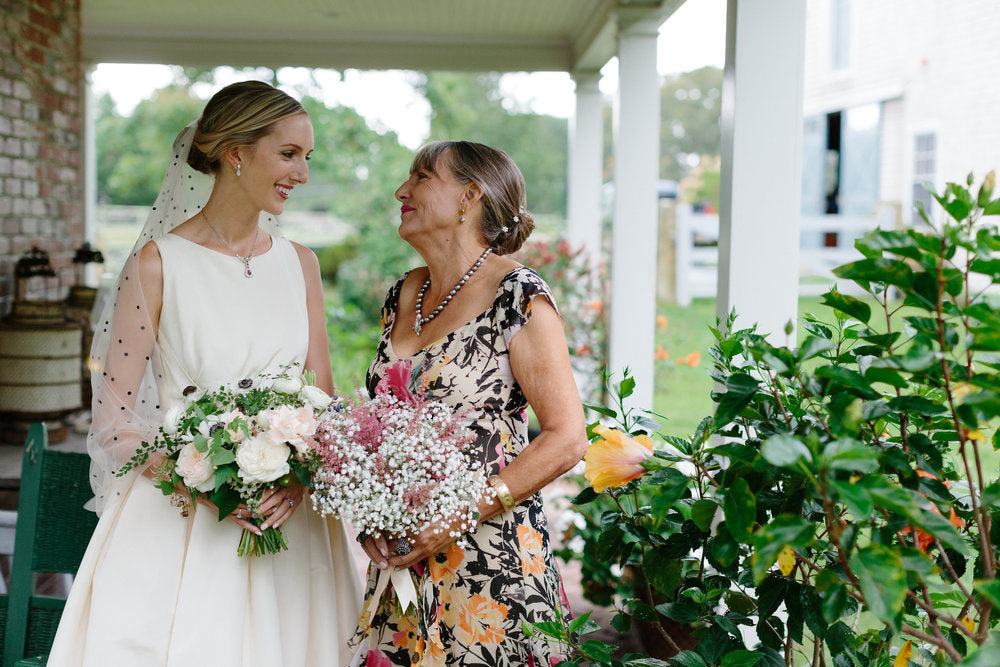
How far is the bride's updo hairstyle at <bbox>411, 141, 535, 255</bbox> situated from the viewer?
2.04 meters

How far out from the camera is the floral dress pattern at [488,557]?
1.88m

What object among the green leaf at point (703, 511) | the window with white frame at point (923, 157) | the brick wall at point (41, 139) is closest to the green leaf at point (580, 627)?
the green leaf at point (703, 511)

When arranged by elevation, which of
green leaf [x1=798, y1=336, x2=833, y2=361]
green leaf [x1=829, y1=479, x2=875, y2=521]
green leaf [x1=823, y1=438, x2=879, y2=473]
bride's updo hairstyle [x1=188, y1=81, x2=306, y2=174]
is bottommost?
green leaf [x1=829, y1=479, x2=875, y2=521]

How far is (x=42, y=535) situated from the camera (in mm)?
2191

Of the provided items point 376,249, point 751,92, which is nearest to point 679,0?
point 751,92

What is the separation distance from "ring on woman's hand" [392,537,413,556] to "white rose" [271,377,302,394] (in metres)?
0.38

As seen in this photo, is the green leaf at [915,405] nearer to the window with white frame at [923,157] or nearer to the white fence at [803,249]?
the white fence at [803,249]

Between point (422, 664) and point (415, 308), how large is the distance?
2.69ft

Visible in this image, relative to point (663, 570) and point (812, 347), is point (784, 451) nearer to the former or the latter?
point (812, 347)

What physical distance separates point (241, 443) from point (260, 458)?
5 cm

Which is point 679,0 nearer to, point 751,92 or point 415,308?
point 751,92

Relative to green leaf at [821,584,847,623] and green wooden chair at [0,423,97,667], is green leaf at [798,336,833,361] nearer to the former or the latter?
green leaf at [821,584,847,623]

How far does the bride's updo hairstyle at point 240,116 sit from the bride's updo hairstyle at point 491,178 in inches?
14.2

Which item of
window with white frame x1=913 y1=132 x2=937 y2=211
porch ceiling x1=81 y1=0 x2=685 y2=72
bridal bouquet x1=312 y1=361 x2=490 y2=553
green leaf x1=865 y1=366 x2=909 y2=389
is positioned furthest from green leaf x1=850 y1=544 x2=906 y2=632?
window with white frame x1=913 y1=132 x2=937 y2=211
